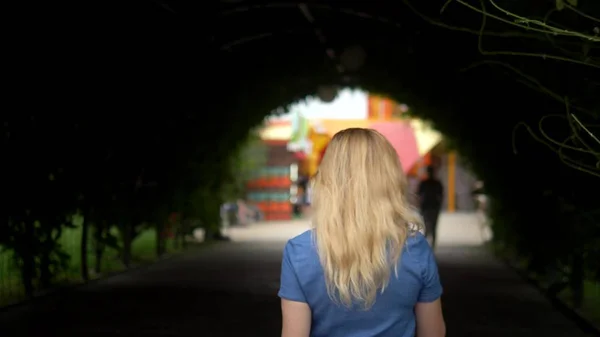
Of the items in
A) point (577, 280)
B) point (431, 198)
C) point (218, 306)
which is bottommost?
point (218, 306)

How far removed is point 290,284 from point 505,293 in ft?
37.6

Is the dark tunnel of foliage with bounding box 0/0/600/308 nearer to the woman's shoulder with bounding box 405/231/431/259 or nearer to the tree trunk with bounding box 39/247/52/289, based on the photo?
the tree trunk with bounding box 39/247/52/289

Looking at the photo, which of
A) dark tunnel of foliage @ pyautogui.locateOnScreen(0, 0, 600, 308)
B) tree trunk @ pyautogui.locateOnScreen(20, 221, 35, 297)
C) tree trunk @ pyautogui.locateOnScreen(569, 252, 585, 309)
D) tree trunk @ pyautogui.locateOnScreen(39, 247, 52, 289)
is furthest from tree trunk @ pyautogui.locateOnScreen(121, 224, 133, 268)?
tree trunk @ pyautogui.locateOnScreen(569, 252, 585, 309)

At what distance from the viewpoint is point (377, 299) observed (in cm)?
336

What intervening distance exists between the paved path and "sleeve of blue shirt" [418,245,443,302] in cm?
707

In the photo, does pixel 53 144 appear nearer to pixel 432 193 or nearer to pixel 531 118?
pixel 531 118

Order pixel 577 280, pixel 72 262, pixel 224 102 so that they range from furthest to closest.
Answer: pixel 224 102 → pixel 72 262 → pixel 577 280

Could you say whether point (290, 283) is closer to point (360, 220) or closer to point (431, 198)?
point (360, 220)

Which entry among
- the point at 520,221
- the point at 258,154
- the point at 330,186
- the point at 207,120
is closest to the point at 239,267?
the point at 207,120

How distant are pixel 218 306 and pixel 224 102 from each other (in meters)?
8.94

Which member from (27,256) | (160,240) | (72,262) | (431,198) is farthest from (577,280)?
(431,198)

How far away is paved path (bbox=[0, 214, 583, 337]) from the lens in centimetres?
1074

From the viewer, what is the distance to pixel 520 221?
15.4 meters

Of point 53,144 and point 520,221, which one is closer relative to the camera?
point 53,144
